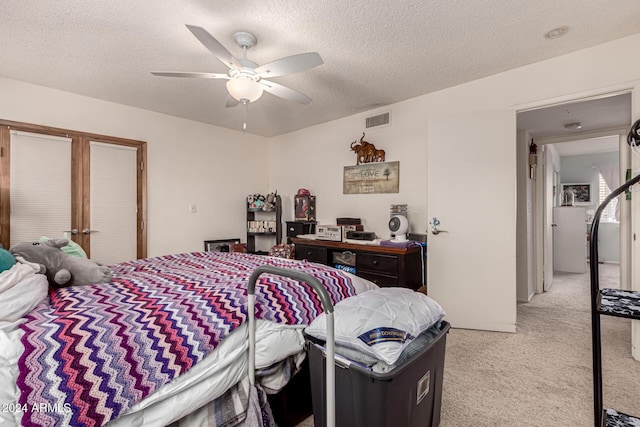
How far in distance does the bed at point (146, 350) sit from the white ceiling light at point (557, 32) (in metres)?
2.41

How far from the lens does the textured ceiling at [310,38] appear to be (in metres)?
1.94

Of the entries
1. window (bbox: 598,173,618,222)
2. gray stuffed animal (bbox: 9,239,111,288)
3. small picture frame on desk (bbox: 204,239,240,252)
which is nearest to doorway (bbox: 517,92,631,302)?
window (bbox: 598,173,618,222)

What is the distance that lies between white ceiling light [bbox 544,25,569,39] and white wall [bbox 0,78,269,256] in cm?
388

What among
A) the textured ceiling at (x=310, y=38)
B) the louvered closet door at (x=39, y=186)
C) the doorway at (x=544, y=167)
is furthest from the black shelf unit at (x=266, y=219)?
the doorway at (x=544, y=167)

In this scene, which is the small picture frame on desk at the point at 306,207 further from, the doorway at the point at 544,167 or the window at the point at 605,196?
the window at the point at 605,196

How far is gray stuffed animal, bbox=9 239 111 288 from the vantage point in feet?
5.17

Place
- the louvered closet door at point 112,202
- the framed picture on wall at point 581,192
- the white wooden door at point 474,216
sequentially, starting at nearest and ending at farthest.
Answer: the white wooden door at point 474,216 → the louvered closet door at point 112,202 → the framed picture on wall at point 581,192

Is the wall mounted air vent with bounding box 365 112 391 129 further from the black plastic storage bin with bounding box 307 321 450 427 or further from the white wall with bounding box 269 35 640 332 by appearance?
the black plastic storage bin with bounding box 307 321 450 427

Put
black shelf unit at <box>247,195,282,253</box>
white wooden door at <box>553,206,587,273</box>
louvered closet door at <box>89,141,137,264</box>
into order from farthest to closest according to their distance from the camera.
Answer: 1. white wooden door at <box>553,206,587,273</box>
2. black shelf unit at <box>247,195,282,253</box>
3. louvered closet door at <box>89,141,137,264</box>

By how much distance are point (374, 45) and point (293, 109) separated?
5.38 ft

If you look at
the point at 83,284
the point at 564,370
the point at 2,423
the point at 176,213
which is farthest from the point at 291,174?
the point at 2,423

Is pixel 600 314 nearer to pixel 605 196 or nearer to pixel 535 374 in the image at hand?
pixel 535 374

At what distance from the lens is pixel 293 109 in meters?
3.83

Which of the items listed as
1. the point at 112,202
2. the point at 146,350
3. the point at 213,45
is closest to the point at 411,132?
the point at 213,45
